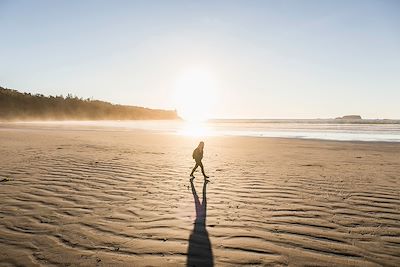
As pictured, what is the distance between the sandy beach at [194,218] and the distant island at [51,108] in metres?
80.6

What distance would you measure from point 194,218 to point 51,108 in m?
102

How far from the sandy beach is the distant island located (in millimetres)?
80553

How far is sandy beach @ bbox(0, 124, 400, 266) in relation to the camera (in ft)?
13.8

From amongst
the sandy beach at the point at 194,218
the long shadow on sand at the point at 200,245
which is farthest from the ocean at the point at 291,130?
the long shadow on sand at the point at 200,245

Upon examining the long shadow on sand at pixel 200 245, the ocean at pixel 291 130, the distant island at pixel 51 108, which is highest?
the distant island at pixel 51 108

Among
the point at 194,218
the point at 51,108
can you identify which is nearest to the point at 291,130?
the point at 194,218

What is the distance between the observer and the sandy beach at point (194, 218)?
4211mm

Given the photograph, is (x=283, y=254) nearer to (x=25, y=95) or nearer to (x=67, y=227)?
(x=67, y=227)

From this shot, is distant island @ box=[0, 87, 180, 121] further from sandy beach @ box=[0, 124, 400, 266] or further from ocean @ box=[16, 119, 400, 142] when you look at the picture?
sandy beach @ box=[0, 124, 400, 266]

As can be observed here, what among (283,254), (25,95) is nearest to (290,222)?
(283,254)

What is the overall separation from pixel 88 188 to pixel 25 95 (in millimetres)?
92741

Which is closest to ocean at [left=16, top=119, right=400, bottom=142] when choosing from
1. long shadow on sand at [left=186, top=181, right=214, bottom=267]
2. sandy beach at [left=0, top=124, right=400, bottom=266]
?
sandy beach at [left=0, top=124, right=400, bottom=266]

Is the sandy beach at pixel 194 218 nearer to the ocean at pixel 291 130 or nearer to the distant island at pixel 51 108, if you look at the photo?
the ocean at pixel 291 130

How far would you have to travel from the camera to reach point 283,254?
14.0 ft
